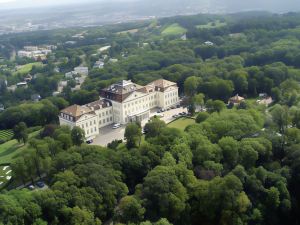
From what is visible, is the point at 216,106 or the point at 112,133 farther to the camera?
the point at 216,106

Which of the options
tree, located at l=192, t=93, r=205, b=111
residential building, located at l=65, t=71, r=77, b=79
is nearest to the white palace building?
tree, located at l=192, t=93, r=205, b=111

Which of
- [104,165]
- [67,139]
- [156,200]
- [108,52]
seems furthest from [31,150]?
[108,52]

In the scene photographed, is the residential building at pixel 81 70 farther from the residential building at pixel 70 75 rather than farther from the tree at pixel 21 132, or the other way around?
the tree at pixel 21 132

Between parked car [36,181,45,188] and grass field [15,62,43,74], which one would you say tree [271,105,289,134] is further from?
grass field [15,62,43,74]

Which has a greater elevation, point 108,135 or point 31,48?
point 108,135

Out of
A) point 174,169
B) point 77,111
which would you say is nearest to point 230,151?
point 174,169

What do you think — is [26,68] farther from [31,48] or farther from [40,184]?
[40,184]
